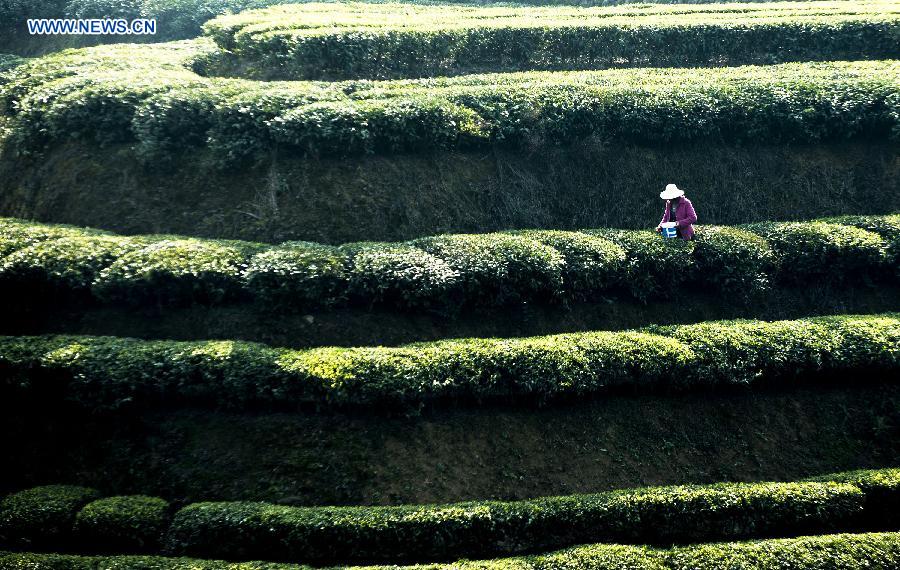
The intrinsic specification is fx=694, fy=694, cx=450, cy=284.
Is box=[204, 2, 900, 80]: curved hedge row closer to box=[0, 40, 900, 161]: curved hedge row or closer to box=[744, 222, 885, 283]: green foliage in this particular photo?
box=[0, 40, 900, 161]: curved hedge row

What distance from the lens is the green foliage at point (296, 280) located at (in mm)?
13039

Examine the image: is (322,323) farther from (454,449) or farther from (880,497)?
(880,497)

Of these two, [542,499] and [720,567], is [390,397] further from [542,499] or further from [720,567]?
[720,567]

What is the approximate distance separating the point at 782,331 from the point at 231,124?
41.0 feet

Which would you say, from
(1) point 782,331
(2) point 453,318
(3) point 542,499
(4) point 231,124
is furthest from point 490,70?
(3) point 542,499

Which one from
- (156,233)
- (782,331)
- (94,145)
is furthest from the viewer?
(94,145)

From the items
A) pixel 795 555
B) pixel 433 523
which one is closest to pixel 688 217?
pixel 795 555

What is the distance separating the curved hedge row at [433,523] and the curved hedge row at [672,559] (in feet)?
1.03

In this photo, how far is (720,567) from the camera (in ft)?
31.0

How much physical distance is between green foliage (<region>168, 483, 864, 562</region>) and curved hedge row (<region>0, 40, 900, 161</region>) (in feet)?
29.7

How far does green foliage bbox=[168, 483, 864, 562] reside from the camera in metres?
9.59

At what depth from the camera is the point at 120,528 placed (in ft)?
31.7

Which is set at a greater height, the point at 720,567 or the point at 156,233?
the point at 156,233

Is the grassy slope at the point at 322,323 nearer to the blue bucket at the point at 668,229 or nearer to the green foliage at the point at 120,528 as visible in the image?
the blue bucket at the point at 668,229
